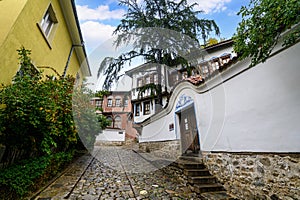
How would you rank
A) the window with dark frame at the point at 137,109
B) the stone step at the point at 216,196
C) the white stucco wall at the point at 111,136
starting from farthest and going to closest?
the white stucco wall at the point at 111,136, the window with dark frame at the point at 137,109, the stone step at the point at 216,196

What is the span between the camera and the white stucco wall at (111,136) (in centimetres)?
2092

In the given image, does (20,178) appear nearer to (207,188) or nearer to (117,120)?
(207,188)

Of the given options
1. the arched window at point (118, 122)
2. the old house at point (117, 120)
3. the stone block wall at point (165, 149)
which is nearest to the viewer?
the stone block wall at point (165, 149)

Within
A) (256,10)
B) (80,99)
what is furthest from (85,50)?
(256,10)

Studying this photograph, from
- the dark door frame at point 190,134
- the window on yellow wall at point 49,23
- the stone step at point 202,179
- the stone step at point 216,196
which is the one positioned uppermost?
the window on yellow wall at point 49,23

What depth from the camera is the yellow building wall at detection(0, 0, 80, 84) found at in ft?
12.4

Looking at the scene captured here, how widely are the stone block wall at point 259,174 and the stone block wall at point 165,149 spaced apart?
2.45m

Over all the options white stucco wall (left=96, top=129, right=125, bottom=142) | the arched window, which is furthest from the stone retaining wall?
the arched window

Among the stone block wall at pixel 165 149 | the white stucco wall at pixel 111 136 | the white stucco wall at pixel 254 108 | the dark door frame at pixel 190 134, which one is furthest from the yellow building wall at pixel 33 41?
the white stucco wall at pixel 111 136

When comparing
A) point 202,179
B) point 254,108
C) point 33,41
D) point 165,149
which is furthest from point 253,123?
point 33,41

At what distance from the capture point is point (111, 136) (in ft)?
69.5

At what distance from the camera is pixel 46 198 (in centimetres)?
299

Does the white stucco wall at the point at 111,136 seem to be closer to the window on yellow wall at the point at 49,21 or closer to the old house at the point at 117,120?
the old house at the point at 117,120

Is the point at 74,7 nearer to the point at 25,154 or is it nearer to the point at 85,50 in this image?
the point at 85,50
